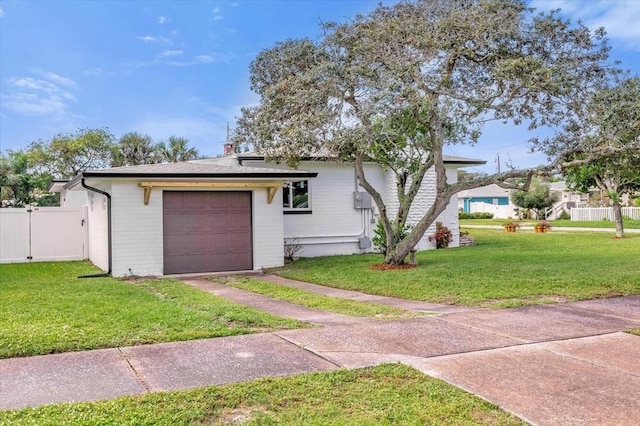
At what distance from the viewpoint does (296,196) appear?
1733 cm

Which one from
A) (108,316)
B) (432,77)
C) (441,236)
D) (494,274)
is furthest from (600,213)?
(108,316)

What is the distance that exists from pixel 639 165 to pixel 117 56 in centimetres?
1994

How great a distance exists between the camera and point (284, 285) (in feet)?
37.3

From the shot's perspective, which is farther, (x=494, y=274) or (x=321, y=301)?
(x=494, y=274)

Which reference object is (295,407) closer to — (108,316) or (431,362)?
(431,362)

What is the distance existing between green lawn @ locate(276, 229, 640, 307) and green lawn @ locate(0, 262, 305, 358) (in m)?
3.35

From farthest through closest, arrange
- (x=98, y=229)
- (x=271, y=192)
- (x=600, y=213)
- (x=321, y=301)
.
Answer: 1. (x=600, y=213)
2. (x=98, y=229)
3. (x=271, y=192)
4. (x=321, y=301)

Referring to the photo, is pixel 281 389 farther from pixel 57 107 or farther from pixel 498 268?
pixel 57 107

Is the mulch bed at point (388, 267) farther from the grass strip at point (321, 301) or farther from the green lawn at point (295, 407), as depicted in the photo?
the green lawn at point (295, 407)

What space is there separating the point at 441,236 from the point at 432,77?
842 centimetres

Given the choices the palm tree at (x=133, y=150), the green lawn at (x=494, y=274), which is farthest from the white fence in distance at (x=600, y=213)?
the palm tree at (x=133, y=150)

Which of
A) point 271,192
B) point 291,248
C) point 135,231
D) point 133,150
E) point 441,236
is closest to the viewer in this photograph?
point 135,231

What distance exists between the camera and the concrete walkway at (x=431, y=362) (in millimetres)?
4230

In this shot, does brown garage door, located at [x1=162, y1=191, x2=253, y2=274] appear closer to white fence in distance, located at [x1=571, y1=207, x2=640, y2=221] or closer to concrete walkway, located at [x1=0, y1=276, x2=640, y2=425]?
concrete walkway, located at [x1=0, y1=276, x2=640, y2=425]
